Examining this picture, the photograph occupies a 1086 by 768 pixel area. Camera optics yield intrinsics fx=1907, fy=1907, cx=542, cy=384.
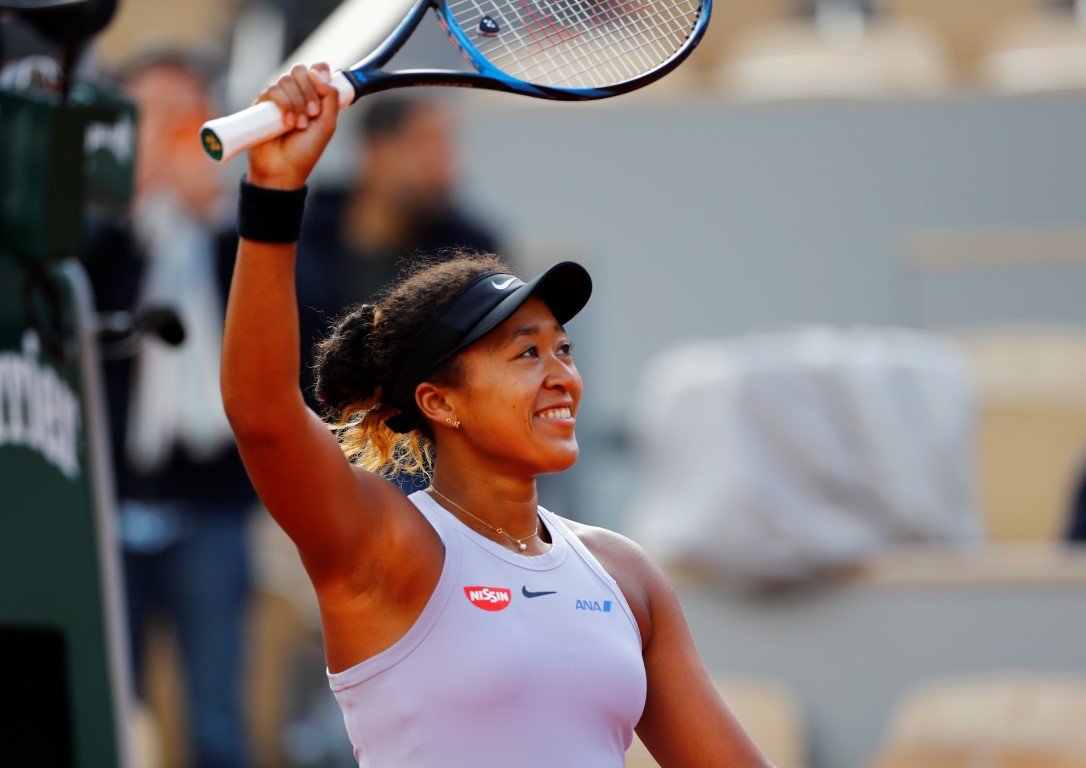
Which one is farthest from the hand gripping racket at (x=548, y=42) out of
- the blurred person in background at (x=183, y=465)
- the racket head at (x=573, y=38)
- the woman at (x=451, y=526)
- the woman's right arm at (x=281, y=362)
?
the blurred person in background at (x=183, y=465)

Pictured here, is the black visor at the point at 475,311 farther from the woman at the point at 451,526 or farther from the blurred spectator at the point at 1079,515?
the blurred spectator at the point at 1079,515

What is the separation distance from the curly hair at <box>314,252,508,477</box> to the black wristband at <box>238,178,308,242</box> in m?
0.33

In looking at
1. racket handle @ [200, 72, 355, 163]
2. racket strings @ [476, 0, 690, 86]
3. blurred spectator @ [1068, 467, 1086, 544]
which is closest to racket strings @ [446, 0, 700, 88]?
racket strings @ [476, 0, 690, 86]

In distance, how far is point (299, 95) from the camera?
2.03 meters

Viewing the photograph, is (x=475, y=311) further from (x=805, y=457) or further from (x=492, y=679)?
(x=805, y=457)

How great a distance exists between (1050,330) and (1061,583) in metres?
2.18

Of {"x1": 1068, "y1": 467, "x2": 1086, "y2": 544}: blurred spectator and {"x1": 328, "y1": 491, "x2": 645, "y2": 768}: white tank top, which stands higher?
{"x1": 328, "y1": 491, "x2": 645, "y2": 768}: white tank top

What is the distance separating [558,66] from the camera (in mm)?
2537

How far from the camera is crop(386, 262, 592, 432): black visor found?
2.27 m

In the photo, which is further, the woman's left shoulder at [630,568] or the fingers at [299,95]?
the woman's left shoulder at [630,568]

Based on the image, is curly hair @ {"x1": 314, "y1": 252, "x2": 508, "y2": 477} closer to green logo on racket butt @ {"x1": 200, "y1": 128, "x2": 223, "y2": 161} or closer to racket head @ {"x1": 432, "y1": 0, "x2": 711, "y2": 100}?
racket head @ {"x1": 432, "y1": 0, "x2": 711, "y2": 100}

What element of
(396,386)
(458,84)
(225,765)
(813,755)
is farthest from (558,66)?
(813,755)

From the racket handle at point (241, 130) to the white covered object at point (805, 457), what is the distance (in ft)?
13.3

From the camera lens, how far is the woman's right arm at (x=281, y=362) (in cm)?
202
